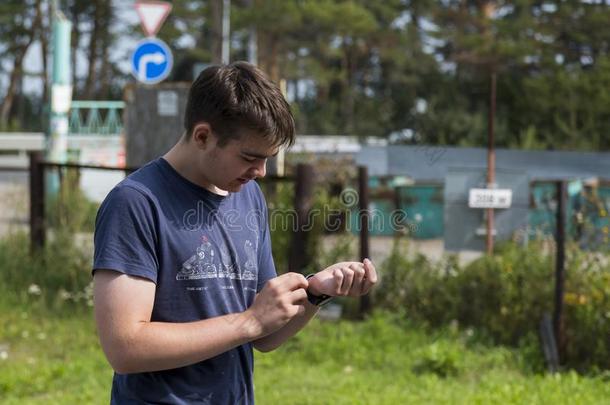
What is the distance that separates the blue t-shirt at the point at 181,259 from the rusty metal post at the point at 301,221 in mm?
4845

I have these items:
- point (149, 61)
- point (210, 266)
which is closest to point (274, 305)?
point (210, 266)

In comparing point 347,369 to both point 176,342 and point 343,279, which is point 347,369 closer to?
point 343,279

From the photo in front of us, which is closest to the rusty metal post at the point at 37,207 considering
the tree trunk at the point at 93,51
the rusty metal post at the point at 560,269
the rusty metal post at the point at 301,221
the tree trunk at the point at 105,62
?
the rusty metal post at the point at 301,221

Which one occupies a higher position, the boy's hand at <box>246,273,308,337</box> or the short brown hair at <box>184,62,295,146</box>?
the short brown hair at <box>184,62,295,146</box>

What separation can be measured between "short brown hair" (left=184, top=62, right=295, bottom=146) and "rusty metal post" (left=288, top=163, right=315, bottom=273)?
5.02 m

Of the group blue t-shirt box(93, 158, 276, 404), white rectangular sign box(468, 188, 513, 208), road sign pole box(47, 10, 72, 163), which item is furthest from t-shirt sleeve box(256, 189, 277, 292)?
road sign pole box(47, 10, 72, 163)

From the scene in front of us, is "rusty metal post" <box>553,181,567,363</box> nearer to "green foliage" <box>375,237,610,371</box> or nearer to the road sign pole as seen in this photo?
"green foliage" <box>375,237,610,371</box>

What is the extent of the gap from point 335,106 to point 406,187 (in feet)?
63.0

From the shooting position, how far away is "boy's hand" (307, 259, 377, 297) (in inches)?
83.7

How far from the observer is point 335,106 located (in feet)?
95.4

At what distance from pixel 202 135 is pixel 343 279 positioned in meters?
0.48

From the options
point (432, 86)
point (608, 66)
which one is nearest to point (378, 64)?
point (432, 86)

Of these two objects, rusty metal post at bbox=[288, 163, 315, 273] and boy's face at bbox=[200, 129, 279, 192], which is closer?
Result: boy's face at bbox=[200, 129, 279, 192]

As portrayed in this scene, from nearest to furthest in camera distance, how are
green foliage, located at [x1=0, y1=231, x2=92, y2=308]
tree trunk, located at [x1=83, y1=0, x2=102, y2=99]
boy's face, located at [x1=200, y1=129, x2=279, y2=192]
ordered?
boy's face, located at [x1=200, y1=129, x2=279, y2=192] → green foliage, located at [x1=0, y1=231, x2=92, y2=308] → tree trunk, located at [x1=83, y1=0, x2=102, y2=99]
